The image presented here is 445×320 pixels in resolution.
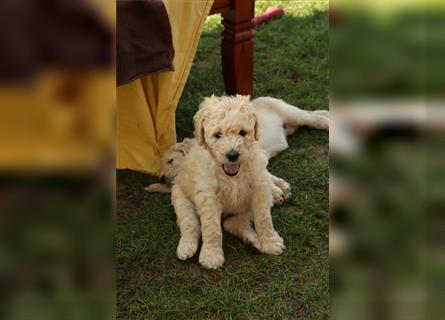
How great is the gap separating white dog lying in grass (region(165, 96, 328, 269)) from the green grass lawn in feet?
0.23

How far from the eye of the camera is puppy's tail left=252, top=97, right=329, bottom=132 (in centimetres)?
392

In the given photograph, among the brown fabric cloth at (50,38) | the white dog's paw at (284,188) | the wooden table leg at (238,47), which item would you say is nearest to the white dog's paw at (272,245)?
the white dog's paw at (284,188)

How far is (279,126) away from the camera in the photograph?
3.81 m

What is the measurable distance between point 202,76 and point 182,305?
2.61 meters

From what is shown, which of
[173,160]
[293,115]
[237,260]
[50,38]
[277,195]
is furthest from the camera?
[293,115]

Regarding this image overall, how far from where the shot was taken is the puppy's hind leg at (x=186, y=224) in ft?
9.41

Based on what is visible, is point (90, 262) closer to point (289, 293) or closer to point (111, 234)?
point (111, 234)

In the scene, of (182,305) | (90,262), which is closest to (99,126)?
(90,262)

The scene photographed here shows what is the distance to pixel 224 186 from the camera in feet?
9.40

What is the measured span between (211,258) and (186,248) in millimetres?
143

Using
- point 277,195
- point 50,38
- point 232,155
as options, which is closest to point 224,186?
point 232,155

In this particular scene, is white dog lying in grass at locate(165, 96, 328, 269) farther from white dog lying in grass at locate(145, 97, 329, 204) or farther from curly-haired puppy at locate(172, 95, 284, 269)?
white dog lying in grass at locate(145, 97, 329, 204)

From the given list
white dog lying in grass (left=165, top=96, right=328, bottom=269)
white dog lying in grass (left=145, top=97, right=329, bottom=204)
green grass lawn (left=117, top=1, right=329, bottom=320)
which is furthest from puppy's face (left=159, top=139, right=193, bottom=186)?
white dog lying in grass (left=165, top=96, right=328, bottom=269)

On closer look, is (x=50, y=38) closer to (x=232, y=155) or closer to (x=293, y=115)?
(x=232, y=155)
